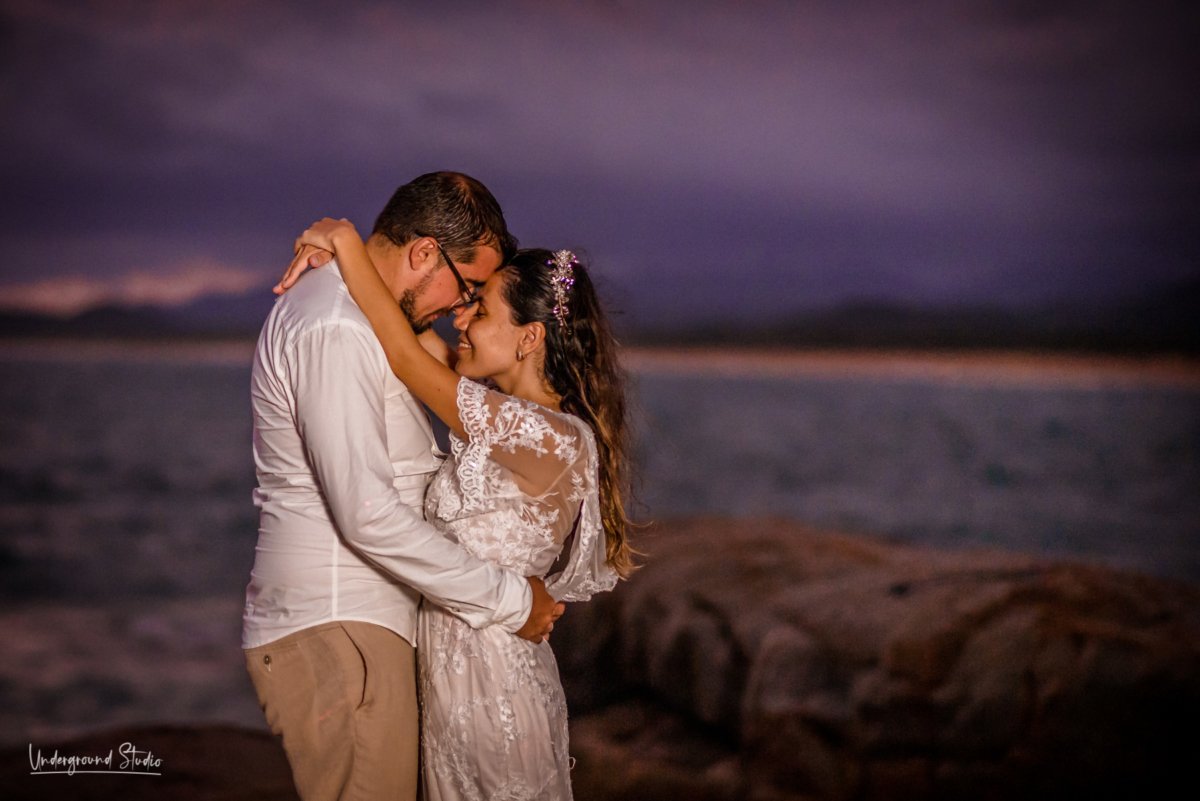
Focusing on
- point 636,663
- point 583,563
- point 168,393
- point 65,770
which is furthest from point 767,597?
point 168,393

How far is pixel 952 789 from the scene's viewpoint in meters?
3.06

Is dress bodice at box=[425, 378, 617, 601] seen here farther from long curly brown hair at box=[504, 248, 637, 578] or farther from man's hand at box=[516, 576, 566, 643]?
long curly brown hair at box=[504, 248, 637, 578]

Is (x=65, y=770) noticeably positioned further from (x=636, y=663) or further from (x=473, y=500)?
(x=473, y=500)

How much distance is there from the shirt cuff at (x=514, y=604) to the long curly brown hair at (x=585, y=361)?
39cm

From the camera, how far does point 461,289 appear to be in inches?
75.7

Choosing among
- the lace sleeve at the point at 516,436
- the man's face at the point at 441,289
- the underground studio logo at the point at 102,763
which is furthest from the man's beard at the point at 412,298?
the underground studio logo at the point at 102,763

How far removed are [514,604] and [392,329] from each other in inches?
23.9

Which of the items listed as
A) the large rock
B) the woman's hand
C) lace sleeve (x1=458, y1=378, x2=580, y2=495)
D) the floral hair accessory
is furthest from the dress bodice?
the large rock

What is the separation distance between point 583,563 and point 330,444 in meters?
0.69

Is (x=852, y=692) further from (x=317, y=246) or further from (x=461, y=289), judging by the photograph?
(x=317, y=246)

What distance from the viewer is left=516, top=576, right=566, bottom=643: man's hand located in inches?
70.5

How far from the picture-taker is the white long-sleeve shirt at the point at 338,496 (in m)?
1.56

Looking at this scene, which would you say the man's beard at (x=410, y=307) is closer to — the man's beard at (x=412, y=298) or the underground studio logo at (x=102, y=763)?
the man's beard at (x=412, y=298)

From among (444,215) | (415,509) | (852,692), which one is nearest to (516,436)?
(415,509)
